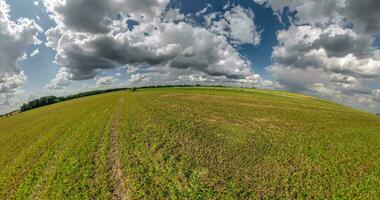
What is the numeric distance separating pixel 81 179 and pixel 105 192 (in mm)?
3459

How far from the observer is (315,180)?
18.5m

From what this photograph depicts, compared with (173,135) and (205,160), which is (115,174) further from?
(173,135)

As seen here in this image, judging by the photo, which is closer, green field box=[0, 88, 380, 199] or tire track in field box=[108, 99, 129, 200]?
tire track in field box=[108, 99, 129, 200]

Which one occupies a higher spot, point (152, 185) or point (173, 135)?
point (173, 135)

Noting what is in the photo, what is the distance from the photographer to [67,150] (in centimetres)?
2545

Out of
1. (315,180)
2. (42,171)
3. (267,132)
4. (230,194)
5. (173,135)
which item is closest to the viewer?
(230,194)

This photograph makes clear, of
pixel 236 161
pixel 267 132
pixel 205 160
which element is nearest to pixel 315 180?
pixel 236 161

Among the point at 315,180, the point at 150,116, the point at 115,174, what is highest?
the point at 150,116

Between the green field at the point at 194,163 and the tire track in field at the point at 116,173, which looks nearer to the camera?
the tire track in field at the point at 116,173

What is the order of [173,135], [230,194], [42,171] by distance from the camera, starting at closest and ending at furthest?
[230,194] → [42,171] → [173,135]

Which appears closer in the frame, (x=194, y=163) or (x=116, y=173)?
(x=116, y=173)

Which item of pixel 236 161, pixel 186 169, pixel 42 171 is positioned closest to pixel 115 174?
pixel 186 169

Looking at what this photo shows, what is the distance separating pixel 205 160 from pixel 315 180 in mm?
9276

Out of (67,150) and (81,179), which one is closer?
(81,179)
